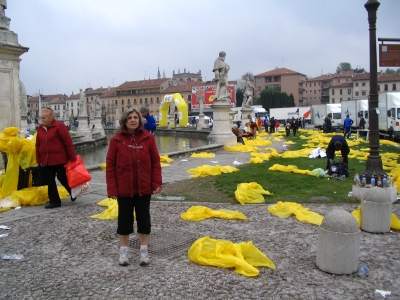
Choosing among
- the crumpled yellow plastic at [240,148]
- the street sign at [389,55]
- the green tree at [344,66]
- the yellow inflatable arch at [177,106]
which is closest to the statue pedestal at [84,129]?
the crumpled yellow plastic at [240,148]

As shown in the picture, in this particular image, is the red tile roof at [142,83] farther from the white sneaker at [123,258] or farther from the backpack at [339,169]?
the white sneaker at [123,258]

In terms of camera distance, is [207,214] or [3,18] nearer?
[207,214]

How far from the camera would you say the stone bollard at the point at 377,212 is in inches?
221

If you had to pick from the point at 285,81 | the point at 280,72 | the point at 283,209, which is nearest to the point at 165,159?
the point at 283,209

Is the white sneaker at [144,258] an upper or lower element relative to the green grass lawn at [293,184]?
lower

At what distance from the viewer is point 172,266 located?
4480 millimetres

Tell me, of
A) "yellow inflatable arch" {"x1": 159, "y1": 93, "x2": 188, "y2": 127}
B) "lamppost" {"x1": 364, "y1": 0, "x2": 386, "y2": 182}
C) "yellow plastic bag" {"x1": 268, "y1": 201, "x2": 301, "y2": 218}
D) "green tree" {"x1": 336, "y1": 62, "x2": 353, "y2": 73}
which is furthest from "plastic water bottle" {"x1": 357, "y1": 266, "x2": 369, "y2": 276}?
"green tree" {"x1": 336, "y1": 62, "x2": 353, "y2": 73}

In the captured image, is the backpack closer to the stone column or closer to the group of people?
the group of people

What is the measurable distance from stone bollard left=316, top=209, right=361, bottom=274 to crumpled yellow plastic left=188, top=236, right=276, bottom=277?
0.59 metres

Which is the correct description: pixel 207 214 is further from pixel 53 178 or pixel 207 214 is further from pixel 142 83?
pixel 142 83

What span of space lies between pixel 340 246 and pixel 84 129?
2857cm

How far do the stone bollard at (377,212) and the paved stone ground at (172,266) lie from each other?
14 cm

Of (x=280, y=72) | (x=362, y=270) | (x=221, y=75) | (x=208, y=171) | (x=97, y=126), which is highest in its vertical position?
(x=280, y=72)

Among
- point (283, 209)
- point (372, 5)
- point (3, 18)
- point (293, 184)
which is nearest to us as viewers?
point (283, 209)
